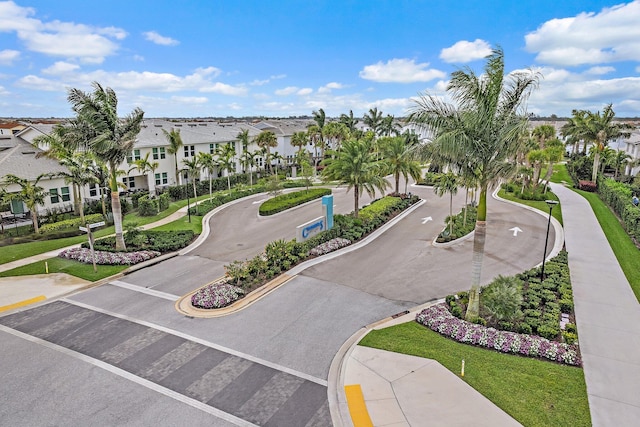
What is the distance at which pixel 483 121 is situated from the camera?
13.4 m

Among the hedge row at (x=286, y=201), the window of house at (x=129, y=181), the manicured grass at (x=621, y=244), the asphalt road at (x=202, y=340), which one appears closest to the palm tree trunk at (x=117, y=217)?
the asphalt road at (x=202, y=340)

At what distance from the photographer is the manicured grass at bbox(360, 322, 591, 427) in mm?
10266

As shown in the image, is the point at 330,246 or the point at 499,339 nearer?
the point at 499,339

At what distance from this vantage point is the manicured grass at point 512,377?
10.3m

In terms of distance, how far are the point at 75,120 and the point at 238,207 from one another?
17719 mm

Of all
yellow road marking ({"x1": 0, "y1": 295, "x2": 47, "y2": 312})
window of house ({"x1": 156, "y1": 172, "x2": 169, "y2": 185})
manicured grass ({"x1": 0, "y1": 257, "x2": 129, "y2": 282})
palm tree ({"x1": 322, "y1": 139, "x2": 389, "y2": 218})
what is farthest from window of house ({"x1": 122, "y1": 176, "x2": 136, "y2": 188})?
yellow road marking ({"x1": 0, "y1": 295, "x2": 47, "y2": 312})

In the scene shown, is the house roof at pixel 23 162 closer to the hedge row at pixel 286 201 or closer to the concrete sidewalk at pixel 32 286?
the concrete sidewalk at pixel 32 286

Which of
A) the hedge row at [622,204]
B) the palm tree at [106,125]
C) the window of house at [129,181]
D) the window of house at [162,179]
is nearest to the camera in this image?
the palm tree at [106,125]

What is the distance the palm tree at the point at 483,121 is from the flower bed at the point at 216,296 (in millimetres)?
10571

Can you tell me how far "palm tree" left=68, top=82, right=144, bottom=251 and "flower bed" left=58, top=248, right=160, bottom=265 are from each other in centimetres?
175

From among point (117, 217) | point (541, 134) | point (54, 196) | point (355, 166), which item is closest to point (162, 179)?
point (54, 196)

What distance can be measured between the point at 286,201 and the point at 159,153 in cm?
1760

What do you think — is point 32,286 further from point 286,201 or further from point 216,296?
point 286,201

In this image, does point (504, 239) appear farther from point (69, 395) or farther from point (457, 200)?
point (69, 395)
